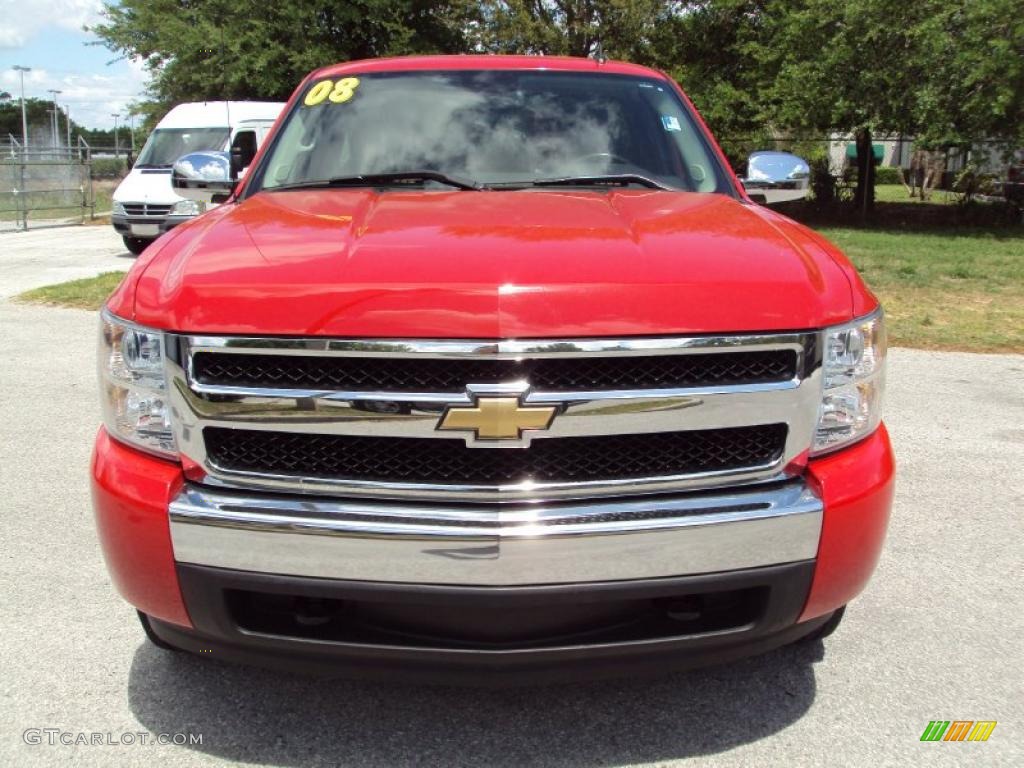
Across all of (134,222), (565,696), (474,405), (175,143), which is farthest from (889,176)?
(474,405)

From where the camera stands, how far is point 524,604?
2.04 meters

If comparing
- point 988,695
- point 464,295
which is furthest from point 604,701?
point 464,295

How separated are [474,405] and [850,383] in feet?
3.13

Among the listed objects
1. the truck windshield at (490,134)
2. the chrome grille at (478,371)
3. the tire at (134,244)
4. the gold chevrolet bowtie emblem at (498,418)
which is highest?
the truck windshield at (490,134)

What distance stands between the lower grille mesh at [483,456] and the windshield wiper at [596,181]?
1.39 meters

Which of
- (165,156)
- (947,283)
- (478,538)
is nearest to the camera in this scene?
(478,538)

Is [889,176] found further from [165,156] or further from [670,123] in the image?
[670,123]

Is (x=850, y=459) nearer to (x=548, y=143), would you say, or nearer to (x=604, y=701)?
(x=604, y=701)

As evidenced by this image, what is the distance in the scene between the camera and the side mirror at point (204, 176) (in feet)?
13.4

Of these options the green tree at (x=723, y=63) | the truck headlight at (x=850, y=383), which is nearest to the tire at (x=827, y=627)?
the truck headlight at (x=850, y=383)

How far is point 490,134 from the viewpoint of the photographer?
349 cm

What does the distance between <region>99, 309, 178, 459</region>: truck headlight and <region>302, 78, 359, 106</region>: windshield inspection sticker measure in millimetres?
1778

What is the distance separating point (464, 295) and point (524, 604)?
697 millimetres

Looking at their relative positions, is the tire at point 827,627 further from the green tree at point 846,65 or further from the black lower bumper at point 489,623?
the green tree at point 846,65
